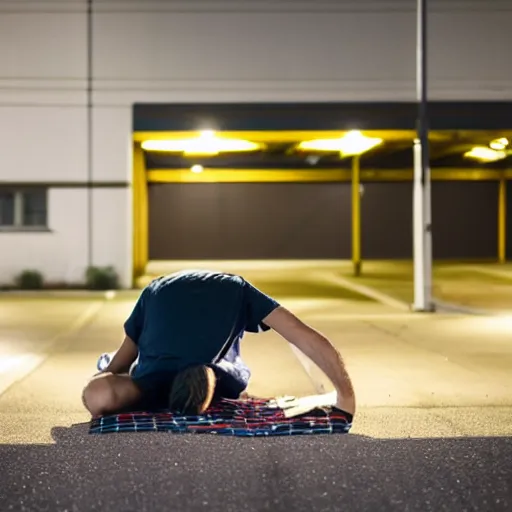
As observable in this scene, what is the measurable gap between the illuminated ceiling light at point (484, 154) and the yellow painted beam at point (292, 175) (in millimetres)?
2196

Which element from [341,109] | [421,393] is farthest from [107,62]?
[421,393]

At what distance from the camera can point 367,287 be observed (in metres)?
24.0

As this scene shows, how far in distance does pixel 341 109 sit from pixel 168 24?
4.18 meters

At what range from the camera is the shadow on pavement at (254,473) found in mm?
5367

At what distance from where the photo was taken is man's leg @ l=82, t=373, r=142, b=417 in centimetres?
712

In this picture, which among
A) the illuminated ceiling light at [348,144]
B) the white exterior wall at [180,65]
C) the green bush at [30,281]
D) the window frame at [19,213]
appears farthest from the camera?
the illuminated ceiling light at [348,144]

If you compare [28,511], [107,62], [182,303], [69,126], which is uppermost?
[107,62]

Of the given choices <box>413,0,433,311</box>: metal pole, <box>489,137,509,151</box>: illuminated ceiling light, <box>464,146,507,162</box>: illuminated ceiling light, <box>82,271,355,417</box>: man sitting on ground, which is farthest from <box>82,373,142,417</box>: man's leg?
<box>464,146,507,162</box>: illuminated ceiling light

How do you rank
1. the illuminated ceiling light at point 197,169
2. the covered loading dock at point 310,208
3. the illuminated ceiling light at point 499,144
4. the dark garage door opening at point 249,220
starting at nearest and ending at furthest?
the illuminated ceiling light at point 499,144
the illuminated ceiling light at point 197,169
the covered loading dock at point 310,208
the dark garage door opening at point 249,220

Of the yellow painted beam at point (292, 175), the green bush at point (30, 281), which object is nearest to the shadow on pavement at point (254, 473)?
the green bush at point (30, 281)

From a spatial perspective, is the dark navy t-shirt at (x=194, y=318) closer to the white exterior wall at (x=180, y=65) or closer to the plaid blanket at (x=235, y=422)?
the plaid blanket at (x=235, y=422)

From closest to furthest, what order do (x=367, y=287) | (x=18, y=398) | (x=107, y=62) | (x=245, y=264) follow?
(x=18, y=398) < (x=107, y=62) < (x=367, y=287) < (x=245, y=264)

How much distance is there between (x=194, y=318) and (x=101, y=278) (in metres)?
15.2

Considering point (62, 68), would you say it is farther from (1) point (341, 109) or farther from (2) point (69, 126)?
(1) point (341, 109)
